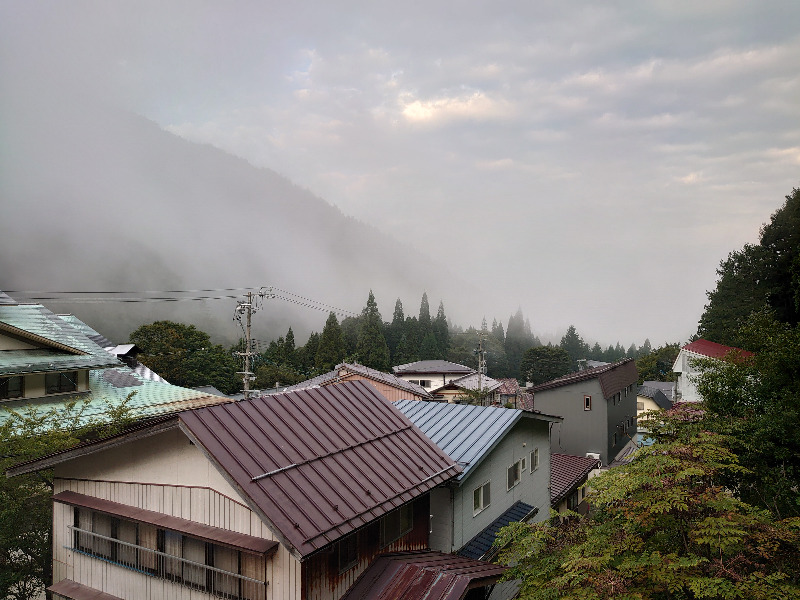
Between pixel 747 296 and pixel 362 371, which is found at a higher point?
pixel 747 296

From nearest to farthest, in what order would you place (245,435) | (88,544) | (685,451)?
(685,451), (245,435), (88,544)

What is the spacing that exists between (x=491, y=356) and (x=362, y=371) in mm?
80589

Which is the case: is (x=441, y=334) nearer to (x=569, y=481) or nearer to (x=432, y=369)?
(x=432, y=369)

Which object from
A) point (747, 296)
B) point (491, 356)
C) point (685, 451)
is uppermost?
point (747, 296)

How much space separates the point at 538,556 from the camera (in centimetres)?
920

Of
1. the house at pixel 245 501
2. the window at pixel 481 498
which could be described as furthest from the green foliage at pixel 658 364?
the house at pixel 245 501

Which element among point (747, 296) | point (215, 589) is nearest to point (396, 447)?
point (215, 589)

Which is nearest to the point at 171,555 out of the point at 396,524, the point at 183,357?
the point at 396,524

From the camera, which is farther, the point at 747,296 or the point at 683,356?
the point at 747,296

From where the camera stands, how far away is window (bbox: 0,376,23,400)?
2147cm

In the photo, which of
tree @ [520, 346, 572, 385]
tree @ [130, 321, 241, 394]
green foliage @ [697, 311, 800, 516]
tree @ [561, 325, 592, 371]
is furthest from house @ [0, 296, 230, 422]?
tree @ [561, 325, 592, 371]

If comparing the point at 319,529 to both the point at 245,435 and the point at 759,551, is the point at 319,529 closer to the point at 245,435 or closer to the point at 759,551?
the point at 245,435

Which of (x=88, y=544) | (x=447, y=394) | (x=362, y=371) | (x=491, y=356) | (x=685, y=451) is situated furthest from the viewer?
(x=491, y=356)

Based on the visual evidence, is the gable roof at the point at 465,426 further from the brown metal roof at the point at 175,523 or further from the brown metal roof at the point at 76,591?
the brown metal roof at the point at 76,591
